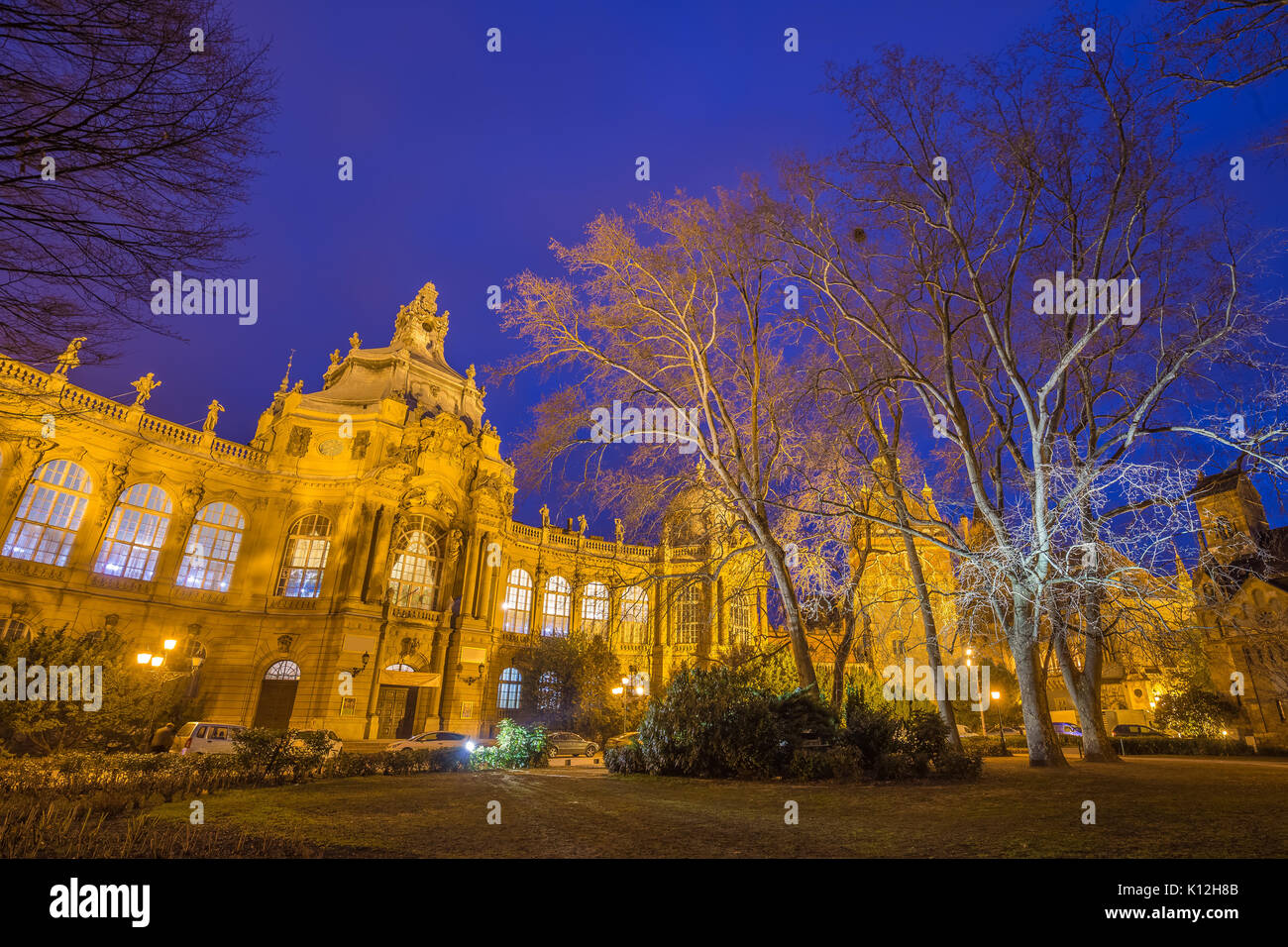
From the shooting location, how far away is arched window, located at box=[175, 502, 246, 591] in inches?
1203

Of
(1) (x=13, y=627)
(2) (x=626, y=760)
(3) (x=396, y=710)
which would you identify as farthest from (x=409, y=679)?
(2) (x=626, y=760)

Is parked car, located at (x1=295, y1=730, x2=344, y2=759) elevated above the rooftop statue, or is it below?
below

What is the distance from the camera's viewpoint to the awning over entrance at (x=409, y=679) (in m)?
32.1

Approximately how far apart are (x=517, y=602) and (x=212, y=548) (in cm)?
1762

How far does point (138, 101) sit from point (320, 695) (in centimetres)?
2966

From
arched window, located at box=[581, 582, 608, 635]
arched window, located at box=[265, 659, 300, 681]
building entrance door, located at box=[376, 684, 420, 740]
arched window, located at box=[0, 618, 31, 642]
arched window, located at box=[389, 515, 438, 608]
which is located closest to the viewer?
arched window, located at box=[0, 618, 31, 642]

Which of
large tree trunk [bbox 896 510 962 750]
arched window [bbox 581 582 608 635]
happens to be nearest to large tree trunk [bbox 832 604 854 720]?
large tree trunk [bbox 896 510 962 750]

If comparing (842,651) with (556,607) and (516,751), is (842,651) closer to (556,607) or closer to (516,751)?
(516,751)

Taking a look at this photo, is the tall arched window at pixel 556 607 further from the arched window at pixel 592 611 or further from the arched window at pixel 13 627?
the arched window at pixel 13 627

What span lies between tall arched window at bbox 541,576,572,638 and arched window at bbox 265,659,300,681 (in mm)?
15298

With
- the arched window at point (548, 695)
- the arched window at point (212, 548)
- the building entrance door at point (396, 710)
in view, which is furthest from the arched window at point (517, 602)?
the arched window at point (212, 548)

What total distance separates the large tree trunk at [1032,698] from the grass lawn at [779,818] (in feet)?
6.60

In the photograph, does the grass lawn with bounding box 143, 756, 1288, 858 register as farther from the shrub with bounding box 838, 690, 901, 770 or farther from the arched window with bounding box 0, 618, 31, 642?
the arched window with bounding box 0, 618, 31, 642

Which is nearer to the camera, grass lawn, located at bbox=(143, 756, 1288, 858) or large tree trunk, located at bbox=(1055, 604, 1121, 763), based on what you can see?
grass lawn, located at bbox=(143, 756, 1288, 858)
